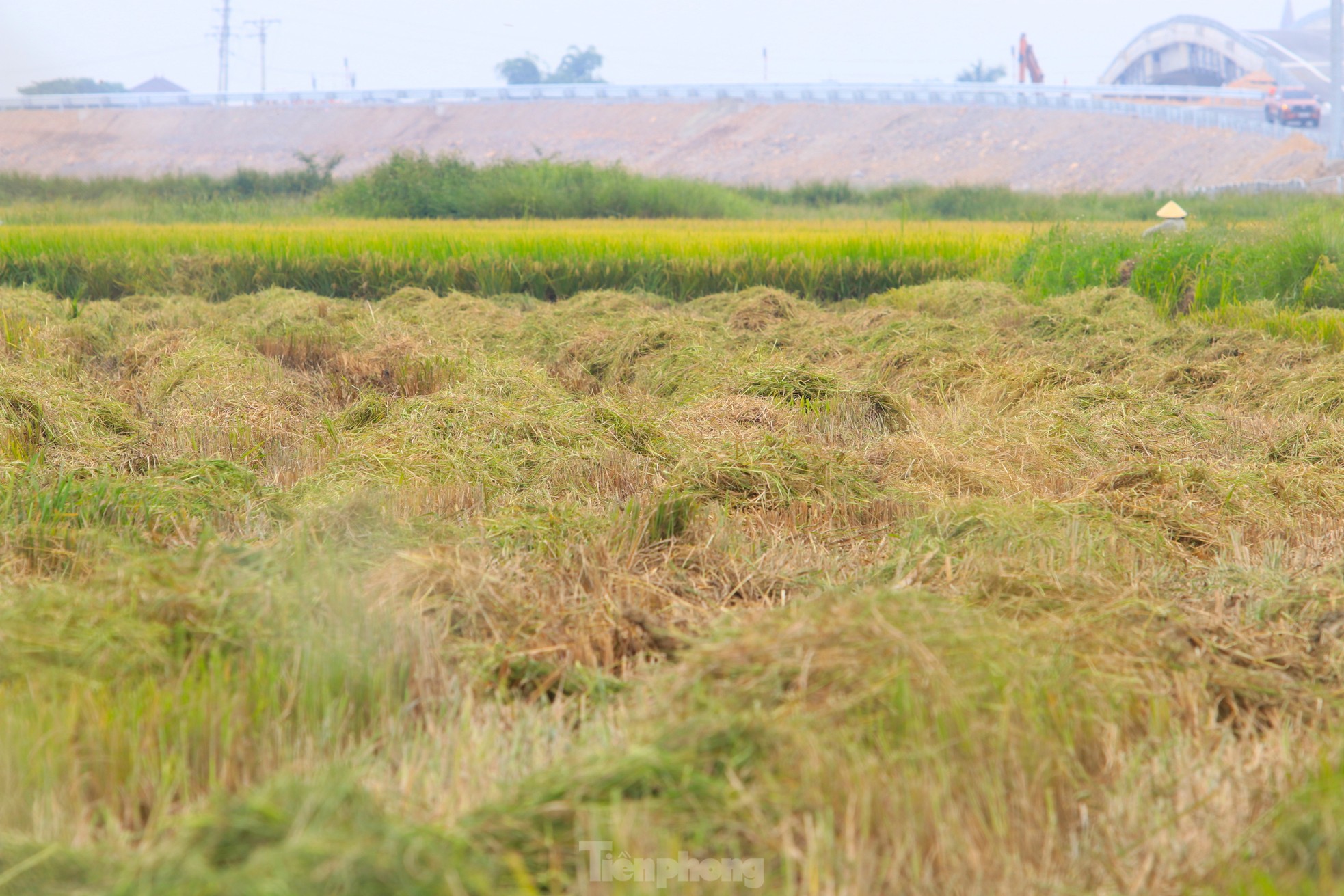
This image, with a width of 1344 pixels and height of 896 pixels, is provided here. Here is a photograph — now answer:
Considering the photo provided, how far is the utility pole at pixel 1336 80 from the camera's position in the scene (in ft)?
89.7

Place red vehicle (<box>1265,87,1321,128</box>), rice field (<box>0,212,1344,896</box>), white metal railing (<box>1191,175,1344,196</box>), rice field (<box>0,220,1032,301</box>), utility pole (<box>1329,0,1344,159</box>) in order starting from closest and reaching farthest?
rice field (<box>0,212,1344,896</box>) < rice field (<box>0,220,1032,301</box>) < white metal railing (<box>1191,175,1344,196</box>) < utility pole (<box>1329,0,1344,159</box>) < red vehicle (<box>1265,87,1321,128</box>)

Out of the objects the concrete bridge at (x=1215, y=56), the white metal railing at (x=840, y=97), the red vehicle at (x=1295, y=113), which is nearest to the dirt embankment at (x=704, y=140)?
the white metal railing at (x=840, y=97)

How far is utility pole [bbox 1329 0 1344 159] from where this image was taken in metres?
27.3

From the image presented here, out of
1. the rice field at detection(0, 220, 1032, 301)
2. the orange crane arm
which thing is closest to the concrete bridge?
the orange crane arm

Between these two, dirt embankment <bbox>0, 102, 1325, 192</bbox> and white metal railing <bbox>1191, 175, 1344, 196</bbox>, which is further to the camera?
dirt embankment <bbox>0, 102, 1325, 192</bbox>

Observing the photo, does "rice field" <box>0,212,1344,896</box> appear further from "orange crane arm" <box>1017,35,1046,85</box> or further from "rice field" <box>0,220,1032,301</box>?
"orange crane arm" <box>1017,35,1046,85</box>

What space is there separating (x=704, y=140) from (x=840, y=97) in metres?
8.39

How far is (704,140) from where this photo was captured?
58.4m

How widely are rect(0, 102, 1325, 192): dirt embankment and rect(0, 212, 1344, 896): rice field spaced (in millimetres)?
38986

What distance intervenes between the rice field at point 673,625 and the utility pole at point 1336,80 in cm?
2779

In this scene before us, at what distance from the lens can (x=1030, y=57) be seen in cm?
8019

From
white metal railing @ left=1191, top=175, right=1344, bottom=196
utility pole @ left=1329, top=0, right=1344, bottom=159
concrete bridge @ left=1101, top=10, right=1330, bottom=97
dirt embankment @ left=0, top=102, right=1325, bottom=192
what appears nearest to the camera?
white metal railing @ left=1191, top=175, right=1344, bottom=196

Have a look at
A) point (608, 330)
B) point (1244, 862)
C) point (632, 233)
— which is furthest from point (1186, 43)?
point (1244, 862)

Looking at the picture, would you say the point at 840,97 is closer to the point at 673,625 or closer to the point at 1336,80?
the point at 1336,80
